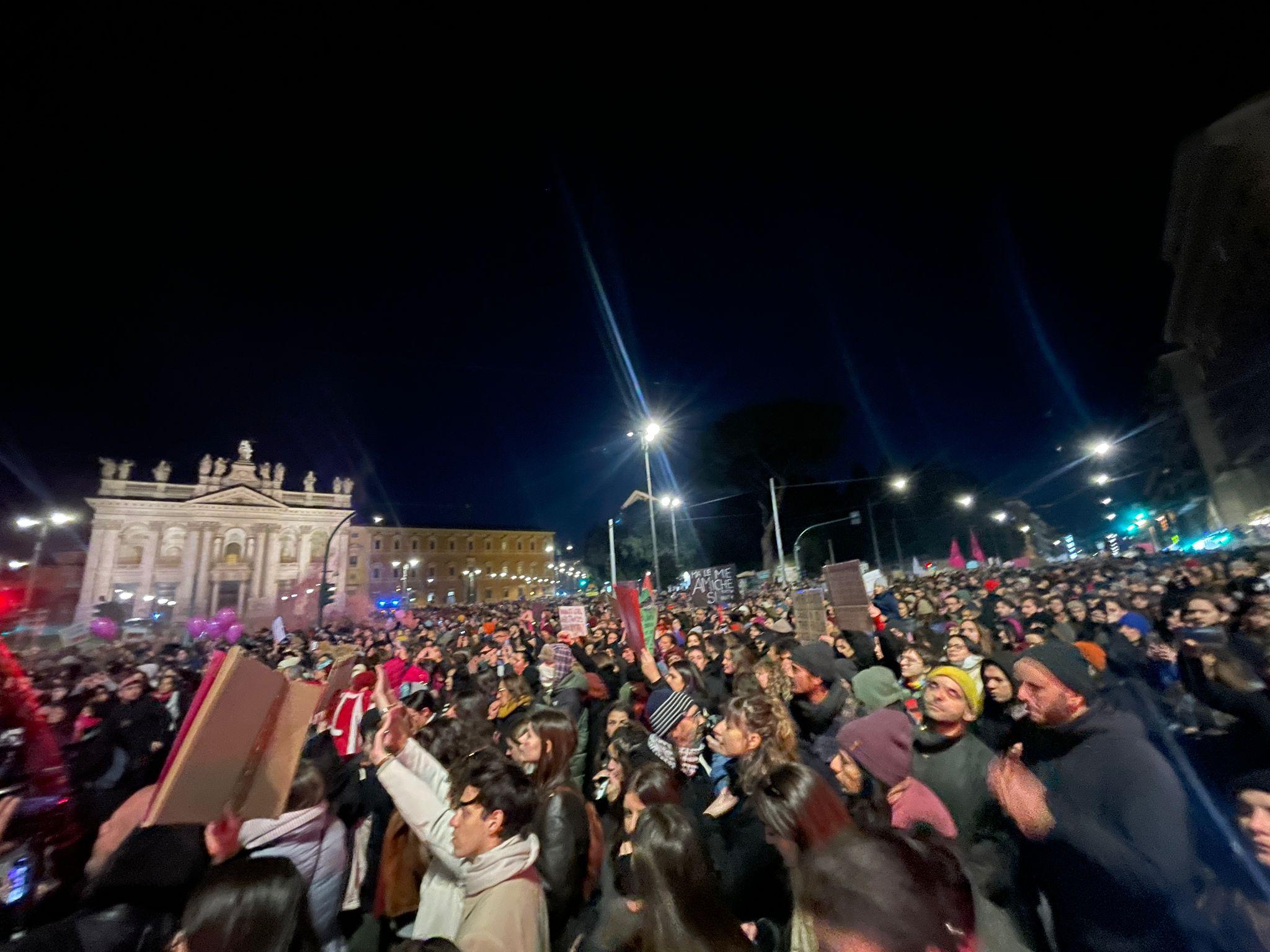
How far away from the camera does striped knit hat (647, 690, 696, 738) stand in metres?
4.25

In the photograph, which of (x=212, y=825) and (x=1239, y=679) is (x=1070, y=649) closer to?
(x=1239, y=679)

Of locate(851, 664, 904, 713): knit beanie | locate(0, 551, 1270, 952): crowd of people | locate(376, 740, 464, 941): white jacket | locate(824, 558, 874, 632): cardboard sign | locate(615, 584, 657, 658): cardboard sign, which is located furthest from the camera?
locate(824, 558, 874, 632): cardboard sign

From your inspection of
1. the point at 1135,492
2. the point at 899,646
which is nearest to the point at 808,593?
the point at 899,646

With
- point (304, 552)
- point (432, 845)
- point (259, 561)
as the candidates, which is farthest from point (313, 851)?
point (304, 552)

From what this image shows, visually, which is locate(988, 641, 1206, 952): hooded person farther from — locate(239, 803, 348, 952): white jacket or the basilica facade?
the basilica facade

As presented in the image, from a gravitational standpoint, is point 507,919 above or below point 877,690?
below

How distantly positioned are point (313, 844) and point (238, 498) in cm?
8033

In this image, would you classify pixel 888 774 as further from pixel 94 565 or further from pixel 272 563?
pixel 94 565

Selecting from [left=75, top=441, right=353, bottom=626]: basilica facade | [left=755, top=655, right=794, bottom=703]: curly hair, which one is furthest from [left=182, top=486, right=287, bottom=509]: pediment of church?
[left=755, top=655, right=794, bottom=703]: curly hair

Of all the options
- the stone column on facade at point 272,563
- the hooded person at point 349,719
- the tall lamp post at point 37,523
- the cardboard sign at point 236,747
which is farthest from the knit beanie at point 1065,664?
the stone column on facade at point 272,563

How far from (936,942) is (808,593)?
314 inches

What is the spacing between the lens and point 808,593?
9125mm

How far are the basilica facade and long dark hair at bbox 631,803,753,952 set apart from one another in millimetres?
65756

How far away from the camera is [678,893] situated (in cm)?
197
